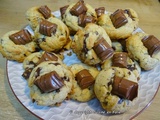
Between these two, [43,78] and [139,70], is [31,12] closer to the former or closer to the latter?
[43,78]

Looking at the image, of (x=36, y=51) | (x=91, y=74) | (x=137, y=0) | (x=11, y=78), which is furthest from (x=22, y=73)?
(x=137, y=0)

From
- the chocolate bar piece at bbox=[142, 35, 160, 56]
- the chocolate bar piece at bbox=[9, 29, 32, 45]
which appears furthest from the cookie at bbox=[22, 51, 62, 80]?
the chocolate bar piece at bbox=[142, 35, 160, 56]

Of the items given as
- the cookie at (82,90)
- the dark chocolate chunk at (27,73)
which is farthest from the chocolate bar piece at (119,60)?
the dark chocolate chunk at (27,73)

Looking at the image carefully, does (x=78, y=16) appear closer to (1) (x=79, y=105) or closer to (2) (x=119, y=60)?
(2) (x=119, y=60)

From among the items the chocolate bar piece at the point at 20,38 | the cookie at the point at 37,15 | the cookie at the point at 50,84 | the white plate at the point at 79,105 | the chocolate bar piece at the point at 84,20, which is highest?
the cookie at the point at 37,15

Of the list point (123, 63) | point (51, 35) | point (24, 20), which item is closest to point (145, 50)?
point (123, 63)

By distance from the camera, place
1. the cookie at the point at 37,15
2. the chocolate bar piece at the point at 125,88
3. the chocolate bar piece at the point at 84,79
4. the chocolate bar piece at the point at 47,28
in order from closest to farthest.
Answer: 1. the chocolate bar piece at the point at 125,88
2. the chocolate bar piece at the point at 84,79
3. the chocolate bar piece at the point at 47,28
4. the cookie at the point at 37,15

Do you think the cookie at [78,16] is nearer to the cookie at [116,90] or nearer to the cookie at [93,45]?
the cookie at [93,45]
